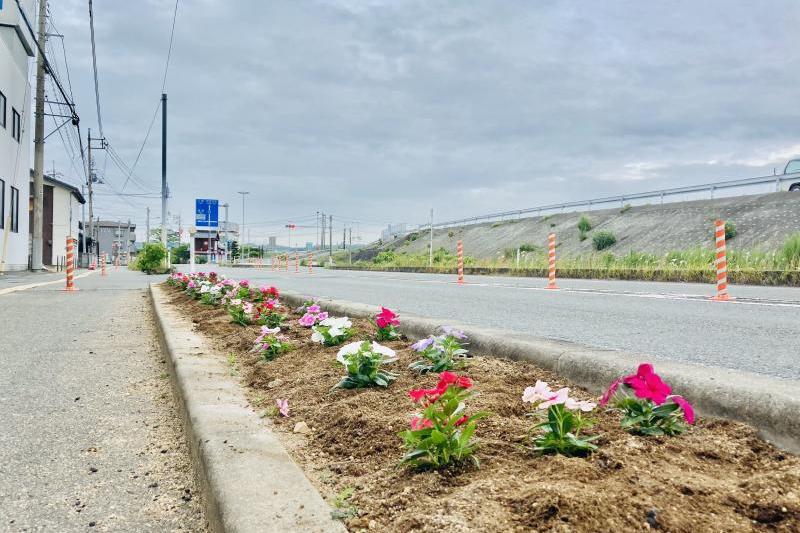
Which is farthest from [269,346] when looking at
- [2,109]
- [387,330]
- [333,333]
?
[2,109]

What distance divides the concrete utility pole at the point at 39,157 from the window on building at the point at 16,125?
191 centimetres

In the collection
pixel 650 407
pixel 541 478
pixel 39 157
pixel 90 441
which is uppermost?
pixel 39 157

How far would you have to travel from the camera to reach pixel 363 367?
3.00 m

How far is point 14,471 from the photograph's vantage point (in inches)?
99.7

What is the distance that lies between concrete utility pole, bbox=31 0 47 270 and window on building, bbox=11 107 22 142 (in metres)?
1.91

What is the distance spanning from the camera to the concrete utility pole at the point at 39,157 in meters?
25.4

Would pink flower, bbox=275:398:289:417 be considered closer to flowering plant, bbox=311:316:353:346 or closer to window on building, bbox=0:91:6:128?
flowering plant, bbox=311:316:353:346

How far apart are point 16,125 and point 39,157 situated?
14.3 feet

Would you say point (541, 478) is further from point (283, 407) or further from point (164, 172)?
point (164, 172)

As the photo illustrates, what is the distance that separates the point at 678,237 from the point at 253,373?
93.5 ft

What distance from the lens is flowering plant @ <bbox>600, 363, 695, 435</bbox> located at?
6.41 ft

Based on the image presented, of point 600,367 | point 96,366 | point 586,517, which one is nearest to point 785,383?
point 600,367

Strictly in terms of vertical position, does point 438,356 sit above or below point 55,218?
below

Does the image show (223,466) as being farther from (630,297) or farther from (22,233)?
(22,233)
